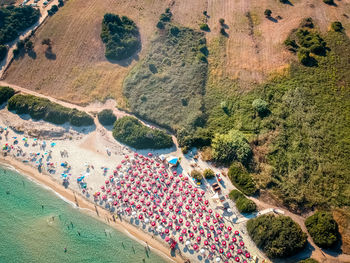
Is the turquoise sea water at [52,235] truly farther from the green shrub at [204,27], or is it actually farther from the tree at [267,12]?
the tree at [267,12]

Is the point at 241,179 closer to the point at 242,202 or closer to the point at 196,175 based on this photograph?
the point at 242,202

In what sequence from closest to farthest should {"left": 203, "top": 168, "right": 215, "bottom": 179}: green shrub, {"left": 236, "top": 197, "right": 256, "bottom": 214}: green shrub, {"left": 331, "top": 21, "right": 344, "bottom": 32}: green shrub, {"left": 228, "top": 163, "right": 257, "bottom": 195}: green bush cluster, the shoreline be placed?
the shoreline → {"left": 236, "top": 197, "right": 256, "bottom": 214}: green shrub → {"left": 228, "top": 163, "right": 257, "bottom": 195}: green bush cluster → {"left": 203, "top": 168, "right": 215, "bottom": 179}: green shrub → {"left": 331, "top": 21, "right": 344, "bottom": 32}: green shrub

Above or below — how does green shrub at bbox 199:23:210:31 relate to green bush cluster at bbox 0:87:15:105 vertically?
above

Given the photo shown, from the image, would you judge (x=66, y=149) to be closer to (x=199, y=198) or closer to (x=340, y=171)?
(x=199, y=198)

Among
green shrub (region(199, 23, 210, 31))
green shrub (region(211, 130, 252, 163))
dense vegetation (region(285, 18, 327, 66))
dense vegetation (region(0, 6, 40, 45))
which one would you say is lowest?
green shrub (region(211, 130, 252, 163))

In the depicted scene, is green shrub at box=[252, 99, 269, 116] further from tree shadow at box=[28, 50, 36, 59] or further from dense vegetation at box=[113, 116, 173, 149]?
tree shadow at box=[28, 50, 36, 59]

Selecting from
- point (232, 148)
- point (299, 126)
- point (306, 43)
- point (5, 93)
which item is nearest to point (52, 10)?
point (5, 93)

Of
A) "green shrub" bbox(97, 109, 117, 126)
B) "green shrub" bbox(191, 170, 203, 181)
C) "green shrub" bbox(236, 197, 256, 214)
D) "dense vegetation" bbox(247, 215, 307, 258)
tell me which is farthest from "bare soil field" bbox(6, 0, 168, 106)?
"dense vegetation" bbox(247, 215, 307, 258)

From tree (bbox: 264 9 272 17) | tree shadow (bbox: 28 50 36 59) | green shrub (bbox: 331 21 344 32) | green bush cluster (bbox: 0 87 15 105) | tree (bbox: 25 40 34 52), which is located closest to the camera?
green shrub (bbox: 331 21 344 32)

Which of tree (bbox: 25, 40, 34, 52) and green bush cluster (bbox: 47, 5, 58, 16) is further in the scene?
green bush cluster (bbox: 47, 5, 58, 16)
